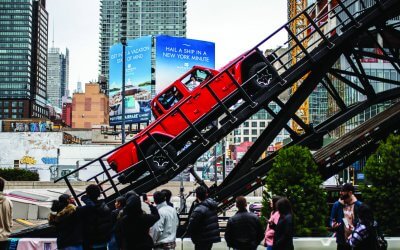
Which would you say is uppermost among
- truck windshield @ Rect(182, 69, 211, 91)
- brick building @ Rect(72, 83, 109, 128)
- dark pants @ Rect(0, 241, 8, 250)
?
brick building @ Rect(72, 83, 109, 128)

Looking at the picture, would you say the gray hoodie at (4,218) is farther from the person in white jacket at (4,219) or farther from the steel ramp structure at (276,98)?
the steel ramp structure at (276,98)

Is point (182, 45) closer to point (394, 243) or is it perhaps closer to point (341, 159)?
point (341, 159)

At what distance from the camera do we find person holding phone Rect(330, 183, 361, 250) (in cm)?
902

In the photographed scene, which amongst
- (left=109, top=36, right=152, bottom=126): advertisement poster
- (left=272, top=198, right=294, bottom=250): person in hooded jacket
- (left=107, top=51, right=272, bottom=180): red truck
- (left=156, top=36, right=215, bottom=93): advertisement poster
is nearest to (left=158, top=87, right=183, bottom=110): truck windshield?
(left=107, top=51, right=272, bottom=180): red truck

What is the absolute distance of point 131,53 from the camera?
5784cm

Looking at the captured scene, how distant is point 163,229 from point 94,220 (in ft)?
3.48

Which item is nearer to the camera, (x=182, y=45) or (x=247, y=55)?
(x=247, y=55)

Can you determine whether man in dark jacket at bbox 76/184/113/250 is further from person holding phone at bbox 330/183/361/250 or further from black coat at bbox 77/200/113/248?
person holding phone at bbox 330/183/361/250

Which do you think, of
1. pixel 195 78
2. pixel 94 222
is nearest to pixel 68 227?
pixel 94 222

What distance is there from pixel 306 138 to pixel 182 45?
43059 mm

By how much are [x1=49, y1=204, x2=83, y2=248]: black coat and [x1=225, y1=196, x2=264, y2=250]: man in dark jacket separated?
2.31m

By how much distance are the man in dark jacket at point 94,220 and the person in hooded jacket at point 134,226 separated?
73 centimetres

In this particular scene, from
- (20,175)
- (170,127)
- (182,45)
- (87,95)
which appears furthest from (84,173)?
(87,95)

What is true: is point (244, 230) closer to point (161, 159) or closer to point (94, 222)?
point (94, 222)
